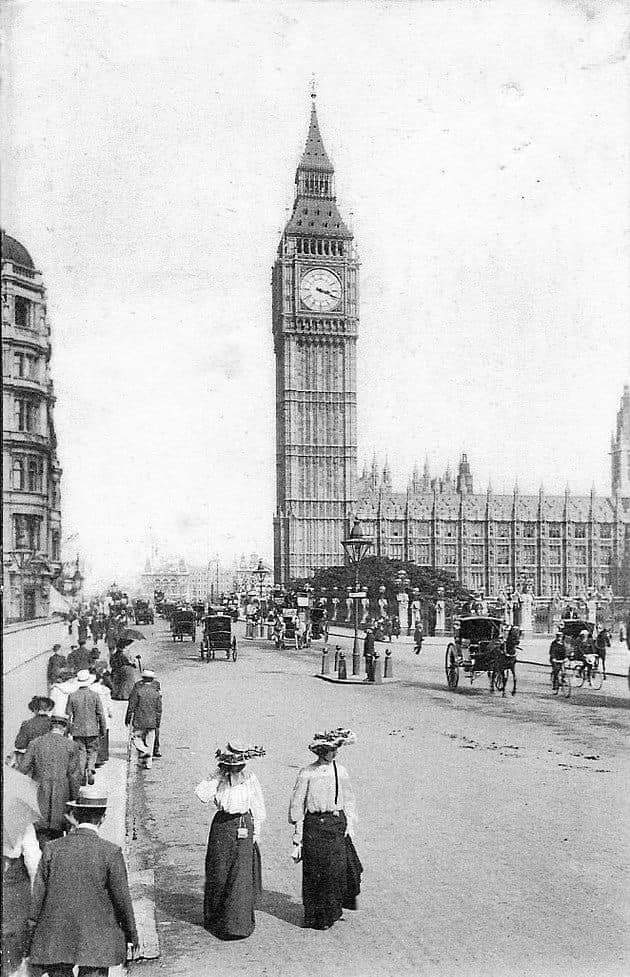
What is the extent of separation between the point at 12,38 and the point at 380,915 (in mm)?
7269

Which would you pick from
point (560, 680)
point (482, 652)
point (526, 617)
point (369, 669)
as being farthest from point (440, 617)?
point (369, 669)

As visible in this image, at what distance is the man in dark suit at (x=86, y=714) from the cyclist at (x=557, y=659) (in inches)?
410

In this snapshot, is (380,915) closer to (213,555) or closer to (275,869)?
(275,869)

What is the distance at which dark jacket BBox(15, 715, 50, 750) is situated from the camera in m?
7.27

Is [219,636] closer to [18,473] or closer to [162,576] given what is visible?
[162,576]

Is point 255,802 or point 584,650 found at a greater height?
point 255,802

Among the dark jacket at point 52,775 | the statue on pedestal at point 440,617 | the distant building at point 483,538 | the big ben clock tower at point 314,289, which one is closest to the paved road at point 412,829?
the dark jacket at point 52,775

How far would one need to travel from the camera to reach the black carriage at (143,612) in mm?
11094

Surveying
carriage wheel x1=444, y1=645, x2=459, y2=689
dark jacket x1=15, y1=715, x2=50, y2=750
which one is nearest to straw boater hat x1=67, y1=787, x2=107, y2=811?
dark jacket x1=15, y1=715, x2=50, y2=750

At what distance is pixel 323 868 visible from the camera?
7004 mm

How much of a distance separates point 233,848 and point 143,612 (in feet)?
15.3

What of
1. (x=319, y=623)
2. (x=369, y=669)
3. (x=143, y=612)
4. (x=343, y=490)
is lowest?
(x=369, y=669)

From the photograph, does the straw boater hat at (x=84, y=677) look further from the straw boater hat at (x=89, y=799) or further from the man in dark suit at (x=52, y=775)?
the straw boater hat at (x=89, y=799)

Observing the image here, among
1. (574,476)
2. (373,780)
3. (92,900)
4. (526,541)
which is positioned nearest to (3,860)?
(92,900)
